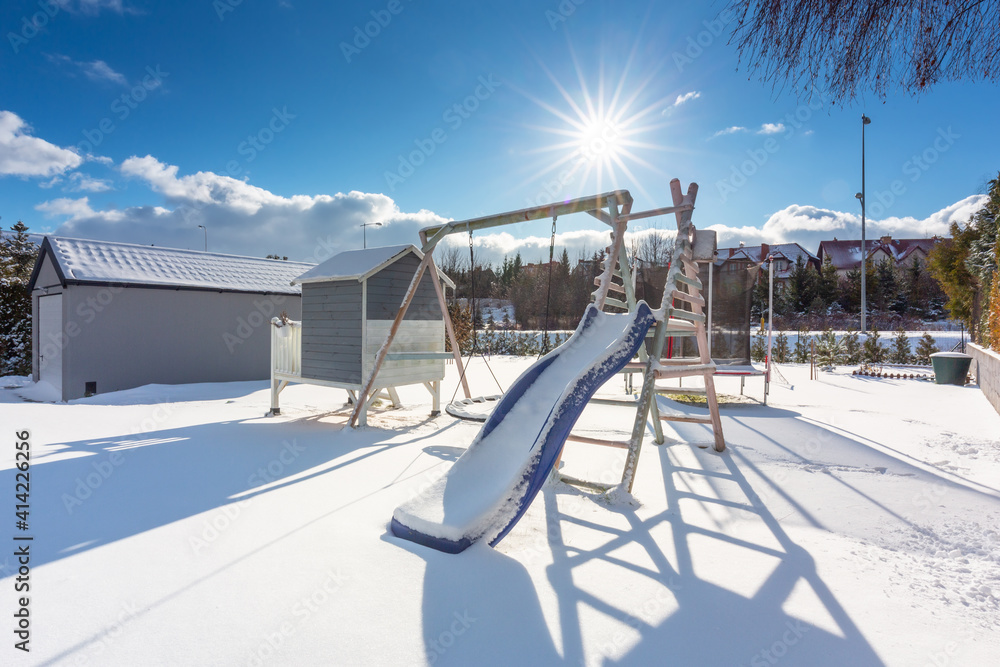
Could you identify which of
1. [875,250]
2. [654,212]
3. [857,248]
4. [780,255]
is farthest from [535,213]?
[857,248]

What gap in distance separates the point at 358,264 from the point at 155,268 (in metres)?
7.37

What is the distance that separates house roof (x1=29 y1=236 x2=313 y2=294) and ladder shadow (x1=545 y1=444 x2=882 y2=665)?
10.9 m

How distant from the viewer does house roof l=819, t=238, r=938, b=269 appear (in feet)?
120

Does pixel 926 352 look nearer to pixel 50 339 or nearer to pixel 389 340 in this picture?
pixel 389 340

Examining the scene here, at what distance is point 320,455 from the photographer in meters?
5.17

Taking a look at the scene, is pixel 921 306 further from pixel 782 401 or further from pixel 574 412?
pixel 574 412

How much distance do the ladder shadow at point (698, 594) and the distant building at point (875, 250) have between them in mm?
39146

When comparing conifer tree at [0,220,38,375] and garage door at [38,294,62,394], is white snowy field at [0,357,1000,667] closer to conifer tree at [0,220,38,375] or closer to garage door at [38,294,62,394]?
garage door at [38,294,62,394]

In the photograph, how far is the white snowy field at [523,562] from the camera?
204 centimetres

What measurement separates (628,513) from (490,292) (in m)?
29.4

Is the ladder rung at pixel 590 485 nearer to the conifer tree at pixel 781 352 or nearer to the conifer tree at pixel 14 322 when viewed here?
the conifer tree at pixel 781 352

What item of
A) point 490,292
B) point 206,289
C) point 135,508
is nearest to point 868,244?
point 490,292

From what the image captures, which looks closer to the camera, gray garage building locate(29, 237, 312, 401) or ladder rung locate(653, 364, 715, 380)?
ladder rung locate(653, 364, 715, 380)

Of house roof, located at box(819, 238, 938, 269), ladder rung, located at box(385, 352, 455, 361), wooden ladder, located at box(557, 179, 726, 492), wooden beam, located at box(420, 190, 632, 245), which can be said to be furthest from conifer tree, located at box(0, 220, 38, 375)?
→ house roof, located at box(819, 238, 938, 269)
